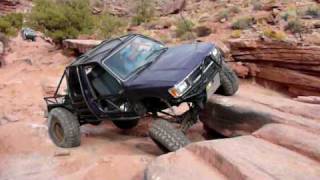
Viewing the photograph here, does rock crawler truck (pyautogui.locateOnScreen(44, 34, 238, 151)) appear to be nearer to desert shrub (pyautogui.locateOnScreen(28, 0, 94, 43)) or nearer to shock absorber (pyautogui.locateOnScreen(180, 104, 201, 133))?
shock absorber (pyautogui.locateOnScreen(180, 104, 201, 133))

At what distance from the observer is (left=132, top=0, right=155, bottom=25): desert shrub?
83.5 feet

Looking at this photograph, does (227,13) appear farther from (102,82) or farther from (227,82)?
(102,82)

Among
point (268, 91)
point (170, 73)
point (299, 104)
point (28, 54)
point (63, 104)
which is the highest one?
point (170, 73)

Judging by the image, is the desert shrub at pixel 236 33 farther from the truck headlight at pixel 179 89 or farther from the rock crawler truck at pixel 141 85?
the truck headlight at pixel 179 89

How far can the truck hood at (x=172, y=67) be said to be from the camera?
6.26 metres

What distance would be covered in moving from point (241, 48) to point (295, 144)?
7116 mm

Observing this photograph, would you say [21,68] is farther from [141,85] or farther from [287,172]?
[287,172]

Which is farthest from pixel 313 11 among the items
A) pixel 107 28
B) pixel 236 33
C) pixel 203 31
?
pixel 107 28

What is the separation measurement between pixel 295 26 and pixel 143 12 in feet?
43.4

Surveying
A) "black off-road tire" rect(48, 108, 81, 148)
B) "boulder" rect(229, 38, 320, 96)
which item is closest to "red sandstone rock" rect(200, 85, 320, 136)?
"black off-road tire" rect(48, 108, 81, 148)

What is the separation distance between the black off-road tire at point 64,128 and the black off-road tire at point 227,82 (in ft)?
8.49

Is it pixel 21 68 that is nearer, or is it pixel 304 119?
pixel 304 119

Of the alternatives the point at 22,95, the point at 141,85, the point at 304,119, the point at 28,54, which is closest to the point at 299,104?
the point at 304,119

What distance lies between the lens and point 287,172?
14.0 ft
